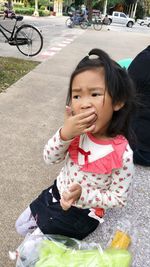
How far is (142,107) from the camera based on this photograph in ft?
8.80

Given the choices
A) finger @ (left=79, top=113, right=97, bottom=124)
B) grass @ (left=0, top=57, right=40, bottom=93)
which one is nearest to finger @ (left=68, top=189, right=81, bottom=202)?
finger @ (left=79, top=113, right=97, bottom=124)

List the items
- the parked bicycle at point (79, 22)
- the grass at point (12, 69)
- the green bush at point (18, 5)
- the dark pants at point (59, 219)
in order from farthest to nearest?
1. the green bush at point (18, 5)
2. the parked bicycle at point (79, 22)
3. the grass at point (12, 69)
4. the dark pants at point (59, 219)

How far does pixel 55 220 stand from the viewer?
1.85 metres

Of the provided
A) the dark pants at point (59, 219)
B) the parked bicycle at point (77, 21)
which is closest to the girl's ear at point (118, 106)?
the dark pants at point (59, 219)

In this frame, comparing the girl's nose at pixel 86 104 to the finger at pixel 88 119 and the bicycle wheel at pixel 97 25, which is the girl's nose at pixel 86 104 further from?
the bicycle wheel at pixel 97 25

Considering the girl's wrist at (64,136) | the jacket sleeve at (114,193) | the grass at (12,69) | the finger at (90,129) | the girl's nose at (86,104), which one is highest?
the girl's nose at (86,104)

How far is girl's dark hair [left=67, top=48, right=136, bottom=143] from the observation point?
1.56m

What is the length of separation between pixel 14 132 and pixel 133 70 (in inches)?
81.5

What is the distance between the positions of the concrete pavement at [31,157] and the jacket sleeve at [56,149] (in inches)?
22.9

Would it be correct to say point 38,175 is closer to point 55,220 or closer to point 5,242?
point 5,242

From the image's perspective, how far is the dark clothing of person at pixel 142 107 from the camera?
2602 millimetres

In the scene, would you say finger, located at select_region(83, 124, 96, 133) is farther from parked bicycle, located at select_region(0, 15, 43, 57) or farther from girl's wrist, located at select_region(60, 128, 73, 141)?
parked bicycle, located at select_region(0, 15, 43, 57)

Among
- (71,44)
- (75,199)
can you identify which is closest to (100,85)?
(75,199)

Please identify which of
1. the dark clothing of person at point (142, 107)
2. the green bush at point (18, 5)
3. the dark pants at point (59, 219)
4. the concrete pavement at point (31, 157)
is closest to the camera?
the dark pants at point (59, 219)
